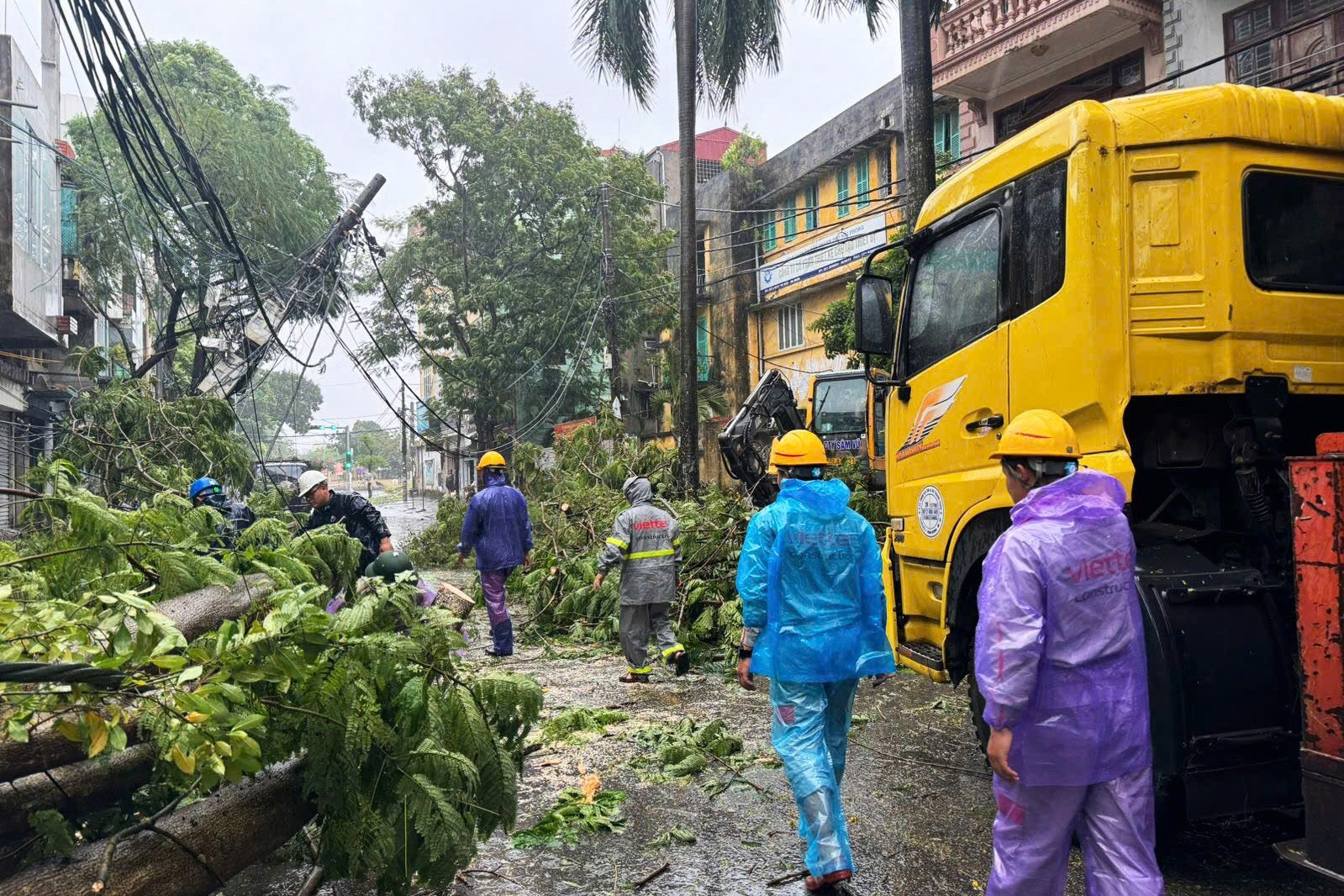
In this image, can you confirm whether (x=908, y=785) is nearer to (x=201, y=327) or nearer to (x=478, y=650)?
(x=478, y=650)

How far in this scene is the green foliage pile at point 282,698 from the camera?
90.4 inches

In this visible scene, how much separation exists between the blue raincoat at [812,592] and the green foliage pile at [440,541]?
13472 millimetres

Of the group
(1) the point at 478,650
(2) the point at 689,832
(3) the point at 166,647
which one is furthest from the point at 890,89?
(3) the point at 166,647

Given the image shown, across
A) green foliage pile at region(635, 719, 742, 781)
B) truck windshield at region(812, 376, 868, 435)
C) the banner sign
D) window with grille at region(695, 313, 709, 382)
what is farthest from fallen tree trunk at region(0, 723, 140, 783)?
window with grille at region(695, 313, 709, 382)

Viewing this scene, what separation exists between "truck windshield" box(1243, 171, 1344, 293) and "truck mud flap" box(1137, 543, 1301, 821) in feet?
4.32

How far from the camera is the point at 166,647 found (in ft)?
7.16

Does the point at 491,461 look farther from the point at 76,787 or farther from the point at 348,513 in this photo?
the point at 76,787

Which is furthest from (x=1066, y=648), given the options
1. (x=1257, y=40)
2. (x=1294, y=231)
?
(x=1257, y=40)

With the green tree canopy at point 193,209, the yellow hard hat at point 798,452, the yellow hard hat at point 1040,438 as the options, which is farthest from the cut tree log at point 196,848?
the green tree canopy at point 193,209

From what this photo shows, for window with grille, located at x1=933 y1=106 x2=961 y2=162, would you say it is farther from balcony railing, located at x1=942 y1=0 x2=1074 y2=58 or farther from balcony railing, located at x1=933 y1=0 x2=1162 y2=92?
balcony railing, located at x1=942 y1=0 x2=1074 y2=58

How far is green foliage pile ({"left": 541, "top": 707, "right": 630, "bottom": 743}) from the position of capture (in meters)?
5.84

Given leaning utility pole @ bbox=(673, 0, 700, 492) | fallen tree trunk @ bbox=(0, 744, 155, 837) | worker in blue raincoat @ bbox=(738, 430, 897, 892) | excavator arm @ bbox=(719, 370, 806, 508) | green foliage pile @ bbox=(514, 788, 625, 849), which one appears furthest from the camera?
leaning utility pole @ bbox=(673, 0, 700, 492)

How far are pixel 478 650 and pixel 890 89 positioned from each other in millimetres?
15519

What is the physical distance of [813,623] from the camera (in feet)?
12.4
